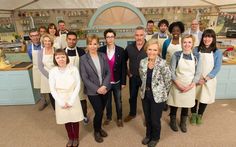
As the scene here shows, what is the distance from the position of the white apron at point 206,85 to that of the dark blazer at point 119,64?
1.01m

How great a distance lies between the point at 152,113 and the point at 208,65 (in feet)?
3.27

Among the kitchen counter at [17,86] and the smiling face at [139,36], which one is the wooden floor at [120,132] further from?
Result: the smiling face at [139,36]

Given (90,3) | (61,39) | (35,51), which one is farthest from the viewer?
(90,3)

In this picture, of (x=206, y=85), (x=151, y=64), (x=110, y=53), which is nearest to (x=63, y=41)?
(x=110, y=53)

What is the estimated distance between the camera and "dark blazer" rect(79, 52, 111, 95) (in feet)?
6.82

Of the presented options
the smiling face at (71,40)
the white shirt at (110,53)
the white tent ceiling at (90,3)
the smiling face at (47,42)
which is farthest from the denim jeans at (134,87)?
the white tent ceiling at (90,3)

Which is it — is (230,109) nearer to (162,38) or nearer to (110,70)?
(162,38)

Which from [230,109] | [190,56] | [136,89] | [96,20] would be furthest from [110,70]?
[96,20]

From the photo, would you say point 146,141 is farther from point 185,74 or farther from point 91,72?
point 91,72

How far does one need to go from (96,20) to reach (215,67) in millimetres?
3759

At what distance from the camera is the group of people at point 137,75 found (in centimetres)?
197

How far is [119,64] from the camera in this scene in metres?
2.37

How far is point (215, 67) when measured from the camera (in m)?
2.34

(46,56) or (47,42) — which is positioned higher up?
(47,42)
